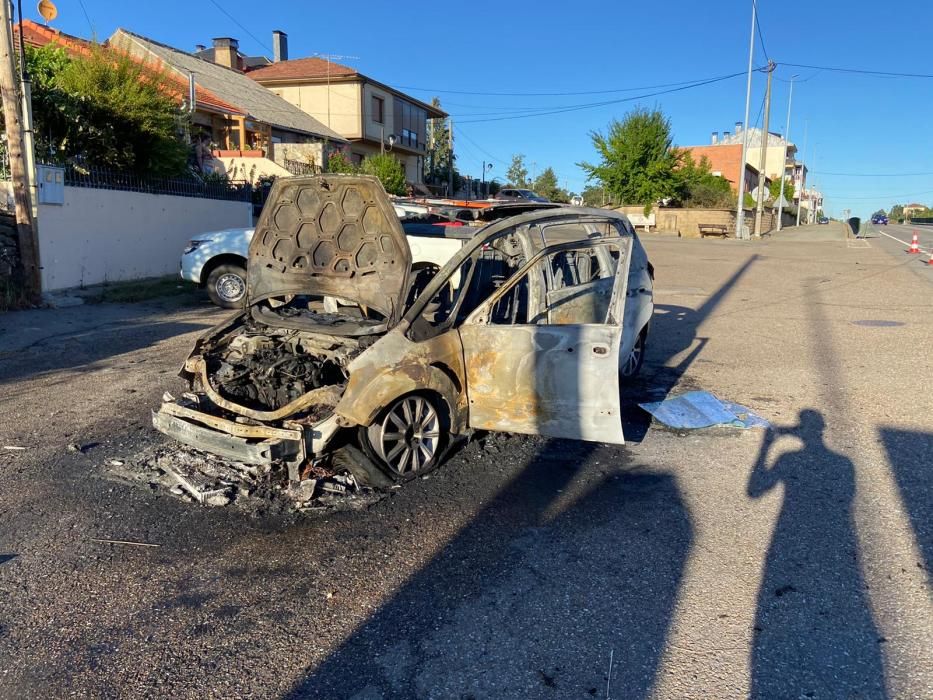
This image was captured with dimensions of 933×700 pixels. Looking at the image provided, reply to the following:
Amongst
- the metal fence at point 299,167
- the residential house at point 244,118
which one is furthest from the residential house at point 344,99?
the metal fence at point 299,167

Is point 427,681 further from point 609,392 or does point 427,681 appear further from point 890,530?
point 890,530

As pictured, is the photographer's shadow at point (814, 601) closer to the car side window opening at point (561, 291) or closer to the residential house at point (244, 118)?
the car side window opening at point (561, 291)

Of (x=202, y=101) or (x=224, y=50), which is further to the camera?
(x=224, y=50)

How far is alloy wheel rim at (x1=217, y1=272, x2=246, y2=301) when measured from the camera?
11.4 metres

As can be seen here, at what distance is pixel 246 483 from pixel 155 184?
40.3 ft

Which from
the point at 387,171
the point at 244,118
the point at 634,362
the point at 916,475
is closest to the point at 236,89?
the point at 244,118

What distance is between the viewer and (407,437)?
14.8 ft

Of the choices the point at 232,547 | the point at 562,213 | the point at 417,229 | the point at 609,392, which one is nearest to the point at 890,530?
the point at 609,392

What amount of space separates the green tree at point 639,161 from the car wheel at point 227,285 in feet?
114

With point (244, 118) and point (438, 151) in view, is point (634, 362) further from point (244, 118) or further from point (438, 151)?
point (438, 151)

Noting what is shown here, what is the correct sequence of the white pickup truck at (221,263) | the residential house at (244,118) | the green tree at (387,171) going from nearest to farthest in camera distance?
the white pickup truck at (221,263) < the residential house at (244,118) < the green tree at (387,171)

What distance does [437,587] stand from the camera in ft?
11.2

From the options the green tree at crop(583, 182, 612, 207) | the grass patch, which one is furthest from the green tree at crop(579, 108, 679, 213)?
the grass patch

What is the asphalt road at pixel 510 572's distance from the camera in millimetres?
2793
